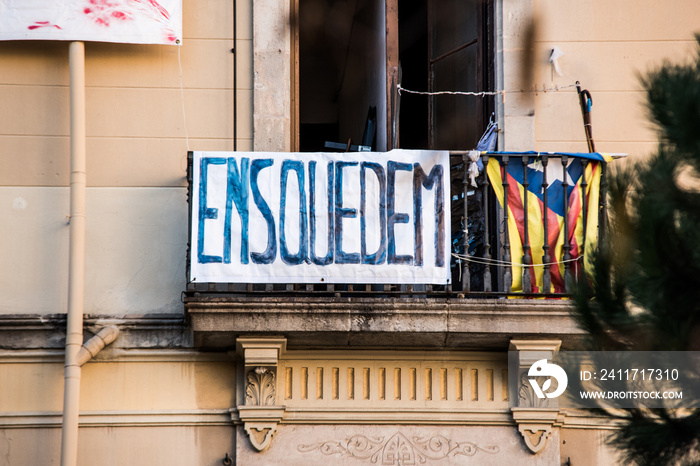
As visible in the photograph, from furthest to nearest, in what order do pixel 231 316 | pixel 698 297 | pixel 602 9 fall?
pixel 602 9, pixel 231 316, pixel 698 297

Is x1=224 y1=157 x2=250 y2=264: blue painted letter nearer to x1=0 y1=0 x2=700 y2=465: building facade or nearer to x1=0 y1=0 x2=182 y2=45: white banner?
x1=0 y1=0 x2=700 y2=465: building facade

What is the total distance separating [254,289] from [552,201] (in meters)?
2.04

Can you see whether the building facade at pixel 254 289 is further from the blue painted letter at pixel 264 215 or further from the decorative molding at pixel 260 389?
the blue painted letter at pixel 264 215

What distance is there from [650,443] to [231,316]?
3.00 meters

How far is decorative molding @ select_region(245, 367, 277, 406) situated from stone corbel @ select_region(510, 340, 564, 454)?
154cm

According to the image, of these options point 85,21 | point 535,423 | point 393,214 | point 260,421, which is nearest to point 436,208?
point 393,214

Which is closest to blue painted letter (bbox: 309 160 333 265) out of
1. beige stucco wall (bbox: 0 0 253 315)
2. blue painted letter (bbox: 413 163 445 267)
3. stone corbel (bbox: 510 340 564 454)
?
blue painted letter (bbox: 413 163 445 267)

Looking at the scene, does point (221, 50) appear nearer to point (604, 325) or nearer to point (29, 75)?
point (29, 75)

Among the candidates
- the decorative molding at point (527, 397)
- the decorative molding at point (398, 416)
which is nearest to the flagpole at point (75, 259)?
the decorative molding at point (398, 416)

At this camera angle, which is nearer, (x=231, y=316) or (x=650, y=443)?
(x=650, y=443)

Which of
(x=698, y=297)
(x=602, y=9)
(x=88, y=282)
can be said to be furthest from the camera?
(x=602, y=9)

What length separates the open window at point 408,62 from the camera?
813cm

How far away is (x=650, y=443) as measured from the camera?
4.74m

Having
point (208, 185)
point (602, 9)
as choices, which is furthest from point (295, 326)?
point (602, 9)
